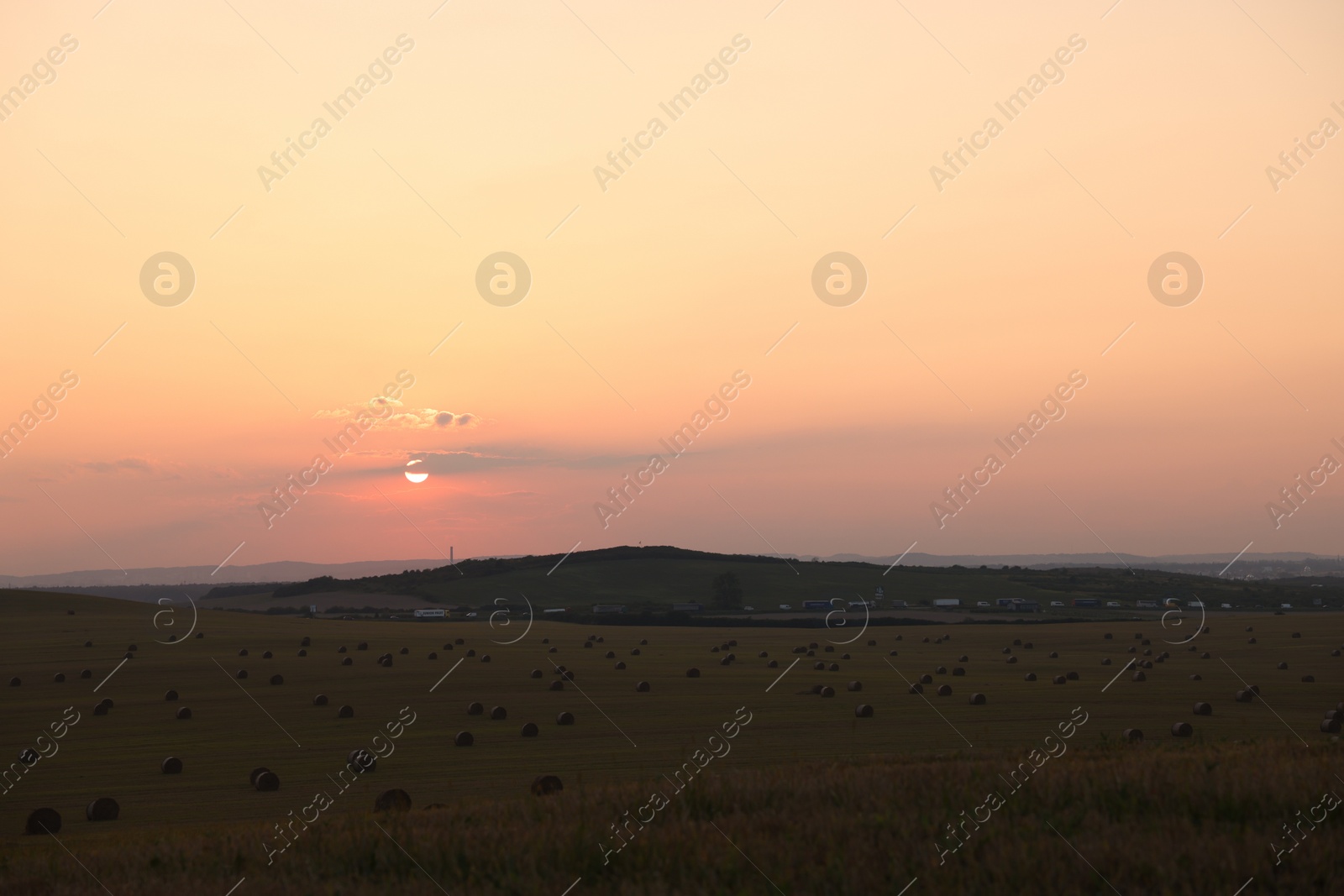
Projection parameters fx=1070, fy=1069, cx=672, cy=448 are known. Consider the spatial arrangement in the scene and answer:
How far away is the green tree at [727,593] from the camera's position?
6142 inches

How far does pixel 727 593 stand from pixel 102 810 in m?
139

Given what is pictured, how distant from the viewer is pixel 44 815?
19.9m

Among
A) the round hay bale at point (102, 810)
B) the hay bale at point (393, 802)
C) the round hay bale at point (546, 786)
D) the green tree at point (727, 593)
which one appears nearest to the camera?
the hay bale at point (393, 802)

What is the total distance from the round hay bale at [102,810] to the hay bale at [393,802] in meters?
6.15

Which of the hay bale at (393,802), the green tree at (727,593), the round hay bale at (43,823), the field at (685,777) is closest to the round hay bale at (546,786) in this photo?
the field at (685,777)

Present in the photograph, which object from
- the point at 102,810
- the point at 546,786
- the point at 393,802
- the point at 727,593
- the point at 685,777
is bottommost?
the point at 727,593

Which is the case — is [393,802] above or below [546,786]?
above

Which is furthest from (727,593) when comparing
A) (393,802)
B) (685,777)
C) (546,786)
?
(393,802)

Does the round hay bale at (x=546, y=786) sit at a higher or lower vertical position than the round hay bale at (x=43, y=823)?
lower

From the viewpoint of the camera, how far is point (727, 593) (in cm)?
15775

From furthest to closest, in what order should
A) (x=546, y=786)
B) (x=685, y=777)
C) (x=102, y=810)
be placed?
(x=102, y=810) < (x=685, y=777) < (x=546, y=786)

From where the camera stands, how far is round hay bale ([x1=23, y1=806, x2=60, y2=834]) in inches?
779

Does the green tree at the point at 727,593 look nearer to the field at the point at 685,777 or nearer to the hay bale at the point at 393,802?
the field at the point at 685,777

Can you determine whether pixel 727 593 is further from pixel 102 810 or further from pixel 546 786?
pixel 546 786
